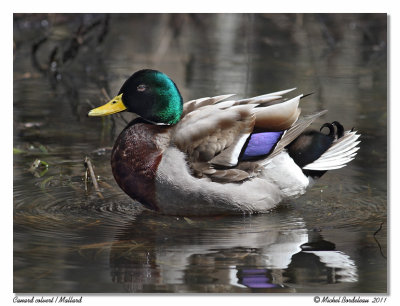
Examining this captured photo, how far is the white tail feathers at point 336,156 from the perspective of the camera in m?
5.93

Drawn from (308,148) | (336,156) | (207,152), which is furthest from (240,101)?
(336,156)

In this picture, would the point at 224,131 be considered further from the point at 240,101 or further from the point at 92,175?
the point at 92,175

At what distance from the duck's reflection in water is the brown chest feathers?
207mm

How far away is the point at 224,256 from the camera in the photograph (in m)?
4.86

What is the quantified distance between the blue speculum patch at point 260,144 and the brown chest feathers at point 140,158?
0.58 metres

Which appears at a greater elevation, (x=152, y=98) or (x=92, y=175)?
(x=152, y=98)

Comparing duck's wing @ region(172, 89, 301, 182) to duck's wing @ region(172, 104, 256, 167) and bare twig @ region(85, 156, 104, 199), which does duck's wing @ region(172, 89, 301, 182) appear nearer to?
duck's wing @ region(172, 104, 256, 167)

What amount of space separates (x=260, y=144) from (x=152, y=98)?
83 cm

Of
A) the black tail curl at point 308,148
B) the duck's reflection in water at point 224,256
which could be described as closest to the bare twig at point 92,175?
the duck's reflection in water at point 224,256

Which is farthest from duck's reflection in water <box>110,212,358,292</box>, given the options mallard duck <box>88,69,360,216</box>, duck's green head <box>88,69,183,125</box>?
duck's green head <box>88,69,183,125</box>

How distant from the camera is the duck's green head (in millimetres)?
5738

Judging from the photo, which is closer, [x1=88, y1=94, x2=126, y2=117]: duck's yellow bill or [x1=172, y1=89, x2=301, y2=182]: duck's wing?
[x1=172, y1=89, x2=301, y2=182]: duck's wing

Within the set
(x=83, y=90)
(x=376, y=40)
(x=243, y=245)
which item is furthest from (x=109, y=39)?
(x=243, y=245)

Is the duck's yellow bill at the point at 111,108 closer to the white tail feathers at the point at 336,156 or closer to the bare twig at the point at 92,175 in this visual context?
the bare twig at the point at 92,175
